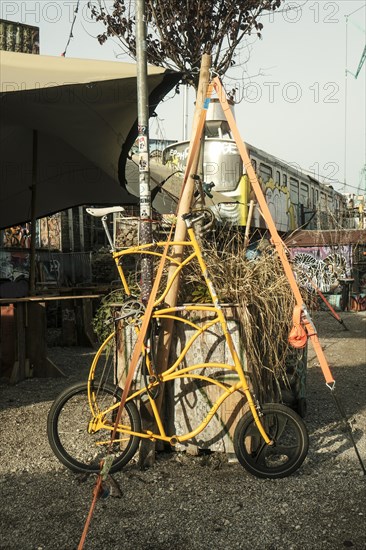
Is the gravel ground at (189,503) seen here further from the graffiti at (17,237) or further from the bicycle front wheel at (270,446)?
the graffiti at (17,237)

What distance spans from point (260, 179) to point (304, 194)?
11.6m

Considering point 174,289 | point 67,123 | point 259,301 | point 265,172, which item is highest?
point 265,172

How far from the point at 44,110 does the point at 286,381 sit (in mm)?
3772

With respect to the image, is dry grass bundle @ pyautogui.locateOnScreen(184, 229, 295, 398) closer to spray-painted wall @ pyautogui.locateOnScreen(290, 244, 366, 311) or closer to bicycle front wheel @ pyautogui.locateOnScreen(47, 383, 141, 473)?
bicycle front wheel @ pyautogui.locateOnScreen(47, 383, 141, 473)

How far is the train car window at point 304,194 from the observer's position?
67.4 feet

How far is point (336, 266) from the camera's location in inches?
824

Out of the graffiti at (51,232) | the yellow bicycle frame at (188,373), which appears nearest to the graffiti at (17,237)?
the graffiti at (51,232)

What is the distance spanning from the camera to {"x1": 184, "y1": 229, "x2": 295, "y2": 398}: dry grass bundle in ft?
13.7

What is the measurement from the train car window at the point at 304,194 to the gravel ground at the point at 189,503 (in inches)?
640

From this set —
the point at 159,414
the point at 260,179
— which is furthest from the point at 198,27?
the point at 159,414

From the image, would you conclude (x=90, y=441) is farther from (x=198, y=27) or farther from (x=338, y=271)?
(x=338, y=271)

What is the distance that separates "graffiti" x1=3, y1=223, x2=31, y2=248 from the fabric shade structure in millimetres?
6670

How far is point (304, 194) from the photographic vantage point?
69.2 ft

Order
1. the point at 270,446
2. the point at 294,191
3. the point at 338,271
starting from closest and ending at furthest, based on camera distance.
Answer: the point at 270,446 → the point at 294,191 → the point at 338,271
